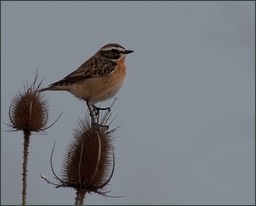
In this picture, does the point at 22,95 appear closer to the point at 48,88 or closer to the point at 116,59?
the point at 48,88

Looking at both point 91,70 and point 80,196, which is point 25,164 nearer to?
point 80,196

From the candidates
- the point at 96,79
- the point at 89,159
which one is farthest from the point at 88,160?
the point at 96,79

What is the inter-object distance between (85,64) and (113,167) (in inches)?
161

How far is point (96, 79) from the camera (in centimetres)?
1132

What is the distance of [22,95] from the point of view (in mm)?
9664

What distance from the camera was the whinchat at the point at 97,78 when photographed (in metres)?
11.1

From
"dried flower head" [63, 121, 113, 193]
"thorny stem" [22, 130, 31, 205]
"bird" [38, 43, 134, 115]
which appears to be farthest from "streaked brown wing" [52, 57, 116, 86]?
"dried flower head" [63, 121, 113, 193]

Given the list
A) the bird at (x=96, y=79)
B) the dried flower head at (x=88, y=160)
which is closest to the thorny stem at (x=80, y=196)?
the dried flower head at (x=88, y=160)

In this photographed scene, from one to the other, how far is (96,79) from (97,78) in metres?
0.03

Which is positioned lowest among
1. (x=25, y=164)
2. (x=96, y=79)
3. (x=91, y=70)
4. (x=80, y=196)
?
(x=80, y=196)

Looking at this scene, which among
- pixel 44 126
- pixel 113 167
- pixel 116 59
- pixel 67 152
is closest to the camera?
pixel 113 167

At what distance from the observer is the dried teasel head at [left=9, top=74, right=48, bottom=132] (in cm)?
926

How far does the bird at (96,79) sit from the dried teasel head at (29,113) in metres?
1.01

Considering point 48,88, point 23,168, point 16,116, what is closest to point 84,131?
point 23,168
